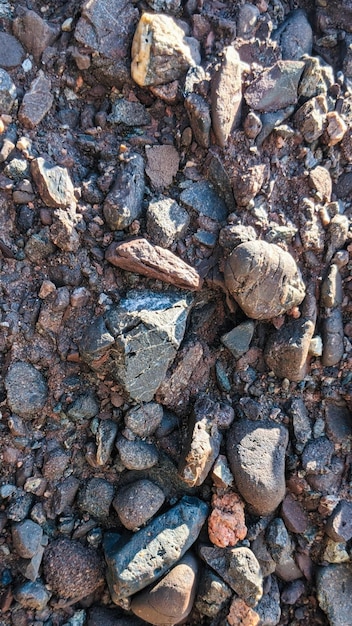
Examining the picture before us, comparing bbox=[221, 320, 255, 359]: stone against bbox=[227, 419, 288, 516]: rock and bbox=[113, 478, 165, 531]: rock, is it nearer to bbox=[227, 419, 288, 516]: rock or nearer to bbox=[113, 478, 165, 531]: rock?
bbox=[227, 419, 288, 516]: rock

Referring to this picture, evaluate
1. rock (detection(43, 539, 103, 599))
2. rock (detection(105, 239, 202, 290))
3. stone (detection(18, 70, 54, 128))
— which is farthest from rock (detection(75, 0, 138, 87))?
rock (detection(43, 539, 103, 599))

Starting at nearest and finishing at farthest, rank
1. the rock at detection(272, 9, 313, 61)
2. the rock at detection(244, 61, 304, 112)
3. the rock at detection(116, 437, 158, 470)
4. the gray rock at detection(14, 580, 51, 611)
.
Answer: the gray rock at detection(14, 580, 51, 611)
the rock at detection(116, 437, 158, 470)
the rock at detection(244, 61, 304, 112)
the rock at detection(272, 9, 313, 61)

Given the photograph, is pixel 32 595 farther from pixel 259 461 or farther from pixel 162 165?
pixel 162 165

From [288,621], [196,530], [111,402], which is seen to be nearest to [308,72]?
[111,402]

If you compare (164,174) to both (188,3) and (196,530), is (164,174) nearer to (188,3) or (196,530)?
(188,3)

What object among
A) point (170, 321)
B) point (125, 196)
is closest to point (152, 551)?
point (170, 321)
